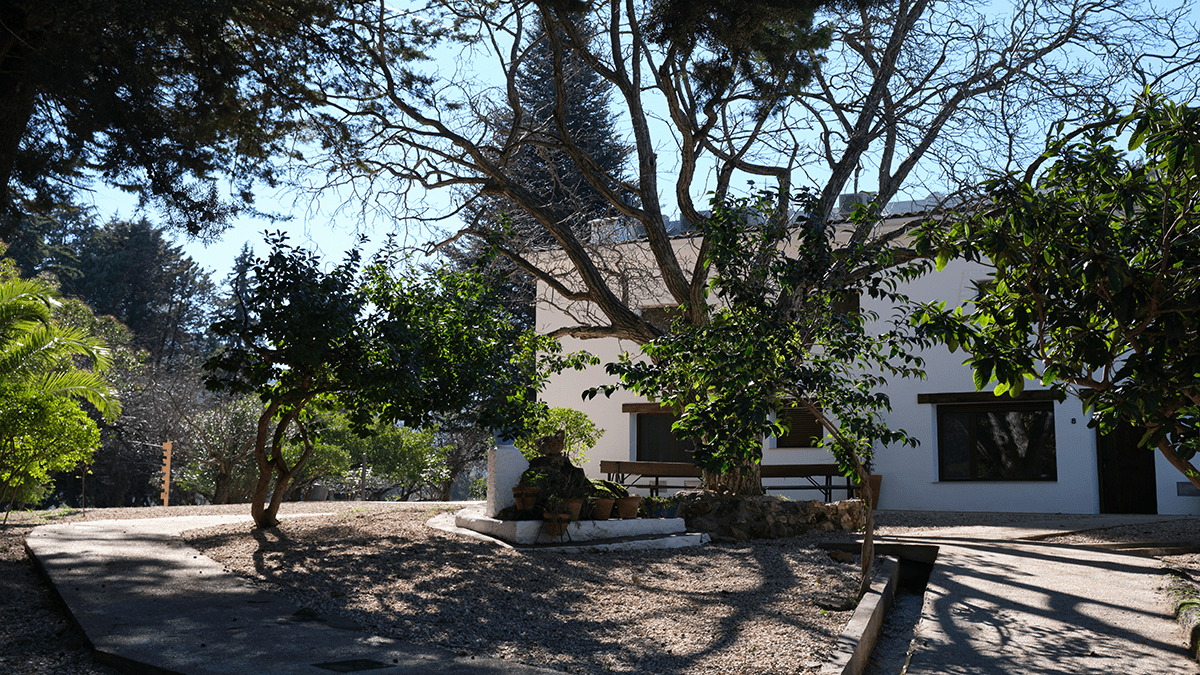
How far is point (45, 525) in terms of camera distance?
9367 mm

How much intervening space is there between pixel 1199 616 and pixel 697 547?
5.00 meters

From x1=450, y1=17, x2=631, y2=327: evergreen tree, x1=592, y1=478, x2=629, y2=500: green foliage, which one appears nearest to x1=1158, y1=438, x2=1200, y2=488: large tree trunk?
x1=592, y1=478, x2=629, y2=500: green foliage

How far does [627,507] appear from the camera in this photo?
32.1ft

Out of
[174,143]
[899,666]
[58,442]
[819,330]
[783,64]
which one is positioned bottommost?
[899,666]

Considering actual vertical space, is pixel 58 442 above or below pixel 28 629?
above

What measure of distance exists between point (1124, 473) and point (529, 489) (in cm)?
1144

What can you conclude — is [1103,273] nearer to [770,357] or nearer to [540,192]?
[770,357]

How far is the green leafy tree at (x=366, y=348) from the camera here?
7.50 m

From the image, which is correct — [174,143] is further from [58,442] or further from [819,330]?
[819,330]

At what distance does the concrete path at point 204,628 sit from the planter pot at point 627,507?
4.52 m

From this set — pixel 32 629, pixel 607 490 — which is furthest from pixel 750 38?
pixel 32 629

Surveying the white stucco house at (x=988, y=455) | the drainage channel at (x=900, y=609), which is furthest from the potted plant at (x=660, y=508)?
the white stucco house at (x=988, y=455)

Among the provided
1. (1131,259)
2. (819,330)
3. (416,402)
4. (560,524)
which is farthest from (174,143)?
(1131,259)

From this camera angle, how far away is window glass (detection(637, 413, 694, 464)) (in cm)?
1786
